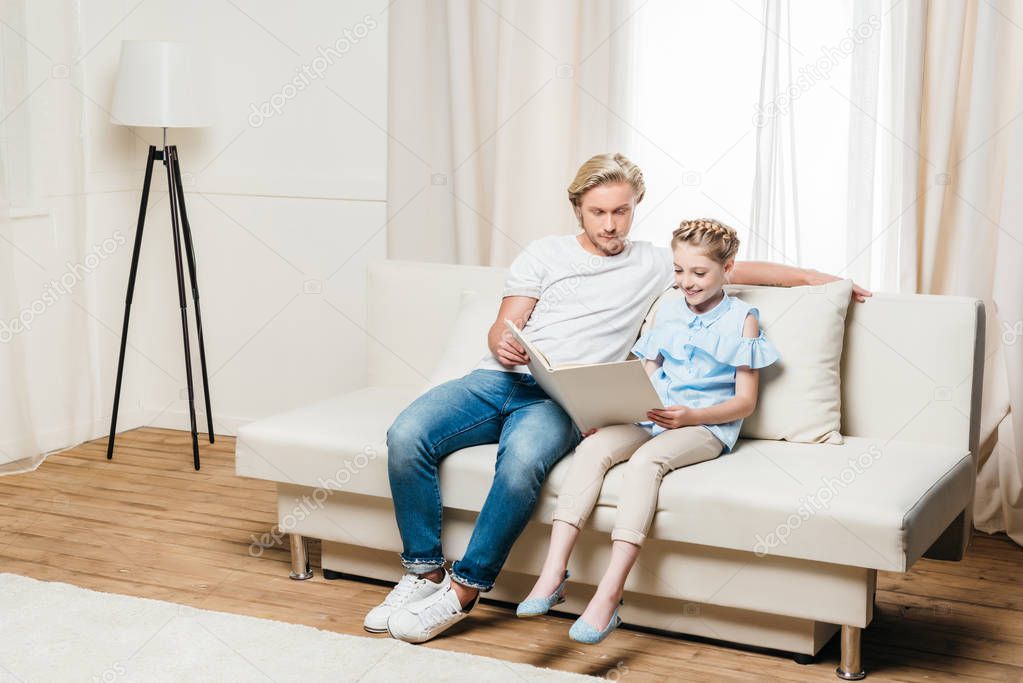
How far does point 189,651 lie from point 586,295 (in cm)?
117

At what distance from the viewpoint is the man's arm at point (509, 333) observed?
8.75 ft

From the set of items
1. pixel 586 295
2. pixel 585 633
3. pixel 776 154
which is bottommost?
pixel 585 633

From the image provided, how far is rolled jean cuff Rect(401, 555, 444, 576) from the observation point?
2525 mm

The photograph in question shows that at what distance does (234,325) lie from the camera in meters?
4.18

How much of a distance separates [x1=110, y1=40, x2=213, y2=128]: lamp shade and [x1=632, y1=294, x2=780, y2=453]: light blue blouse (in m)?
1.99

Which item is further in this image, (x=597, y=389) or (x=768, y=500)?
(x=597, y=389)

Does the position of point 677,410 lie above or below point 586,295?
below

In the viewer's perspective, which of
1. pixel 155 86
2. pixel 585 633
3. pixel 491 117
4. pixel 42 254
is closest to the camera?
pixel 585 633

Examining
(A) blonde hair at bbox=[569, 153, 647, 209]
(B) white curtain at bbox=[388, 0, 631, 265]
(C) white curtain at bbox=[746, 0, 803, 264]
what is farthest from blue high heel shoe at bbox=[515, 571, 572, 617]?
(B) white curtain at bbox=[388, 0, 631, 265]

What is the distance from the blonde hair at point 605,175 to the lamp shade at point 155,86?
1.69m

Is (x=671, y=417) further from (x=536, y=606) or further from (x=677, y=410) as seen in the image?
(x=536, y=606)

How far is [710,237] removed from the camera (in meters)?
2.46

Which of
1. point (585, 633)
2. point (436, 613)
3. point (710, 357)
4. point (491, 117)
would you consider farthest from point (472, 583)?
point (491, 117)

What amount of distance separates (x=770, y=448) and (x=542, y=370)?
55cm
